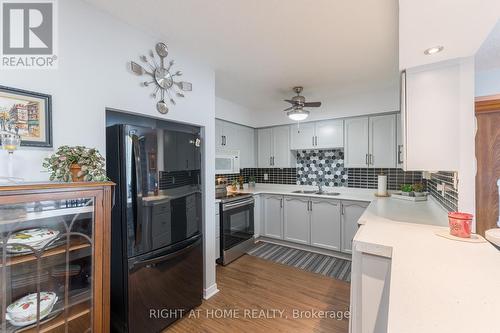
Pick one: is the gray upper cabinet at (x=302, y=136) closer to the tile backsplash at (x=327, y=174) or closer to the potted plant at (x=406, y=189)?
the tile backsplash at (x=327, y=174)

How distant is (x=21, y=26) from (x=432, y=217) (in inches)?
123

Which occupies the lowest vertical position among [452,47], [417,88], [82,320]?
[82,320]

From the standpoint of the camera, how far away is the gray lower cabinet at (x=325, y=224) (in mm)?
3297

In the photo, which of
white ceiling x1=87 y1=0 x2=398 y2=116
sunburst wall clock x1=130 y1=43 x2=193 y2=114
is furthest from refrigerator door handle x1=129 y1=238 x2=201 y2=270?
white ceiling x1=87 y1=0 x2=398 y2=116

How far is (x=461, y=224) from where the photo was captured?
1.27 m

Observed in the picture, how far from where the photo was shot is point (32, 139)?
3.88 ft

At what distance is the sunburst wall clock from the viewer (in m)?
1.75

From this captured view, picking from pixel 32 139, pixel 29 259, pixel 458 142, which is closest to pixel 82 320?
pixel 29 259

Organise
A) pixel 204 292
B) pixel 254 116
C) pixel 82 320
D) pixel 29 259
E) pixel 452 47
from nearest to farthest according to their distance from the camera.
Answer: pixel 29 259 → pixel 82 320 → pixel 452 47 → pixel 204 292 → pixel 254 116

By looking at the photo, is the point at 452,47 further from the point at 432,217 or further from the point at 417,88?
the point at 432,217

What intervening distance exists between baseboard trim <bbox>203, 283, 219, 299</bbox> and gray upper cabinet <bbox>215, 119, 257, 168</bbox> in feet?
6.37

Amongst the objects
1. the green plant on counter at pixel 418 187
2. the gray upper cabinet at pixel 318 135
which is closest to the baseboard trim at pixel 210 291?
the gray upper cabinet at pixel 318 135

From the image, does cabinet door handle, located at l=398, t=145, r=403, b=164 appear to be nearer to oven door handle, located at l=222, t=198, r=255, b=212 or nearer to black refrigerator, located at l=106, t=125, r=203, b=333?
oven door handle, located at l=222, t=198, r=255, b=212

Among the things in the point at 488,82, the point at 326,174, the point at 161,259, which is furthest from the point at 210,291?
the point at 488,82
